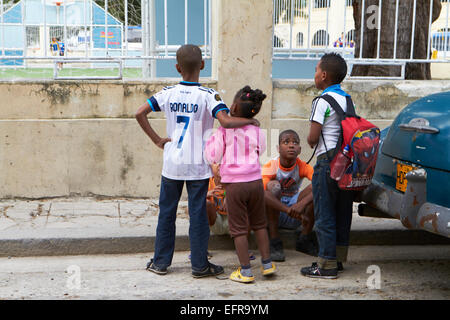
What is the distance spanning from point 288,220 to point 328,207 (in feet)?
2.51

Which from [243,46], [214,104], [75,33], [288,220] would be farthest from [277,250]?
[75,33]

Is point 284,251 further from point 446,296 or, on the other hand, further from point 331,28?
point 331,28

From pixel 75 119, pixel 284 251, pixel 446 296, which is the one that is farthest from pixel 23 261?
pixel 446 296

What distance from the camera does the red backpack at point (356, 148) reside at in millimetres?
4012

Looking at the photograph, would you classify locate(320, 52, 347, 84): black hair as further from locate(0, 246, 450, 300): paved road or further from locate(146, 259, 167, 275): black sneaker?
locate(146, 259, 167, 275): black sneaker

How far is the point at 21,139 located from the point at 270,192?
8.84 ft

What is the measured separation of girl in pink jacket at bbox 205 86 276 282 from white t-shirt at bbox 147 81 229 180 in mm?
90

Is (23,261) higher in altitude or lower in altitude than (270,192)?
lower

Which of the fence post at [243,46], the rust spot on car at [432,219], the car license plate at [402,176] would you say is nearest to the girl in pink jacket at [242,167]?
the car license plate at [402,176]

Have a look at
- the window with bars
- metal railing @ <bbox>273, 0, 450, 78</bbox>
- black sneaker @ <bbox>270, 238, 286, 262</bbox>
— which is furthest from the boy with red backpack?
the window with bars

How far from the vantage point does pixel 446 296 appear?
13.2 ft

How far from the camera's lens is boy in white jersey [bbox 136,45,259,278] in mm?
4117

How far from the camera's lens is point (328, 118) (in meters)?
4.14

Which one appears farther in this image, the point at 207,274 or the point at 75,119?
the point at 75,119
